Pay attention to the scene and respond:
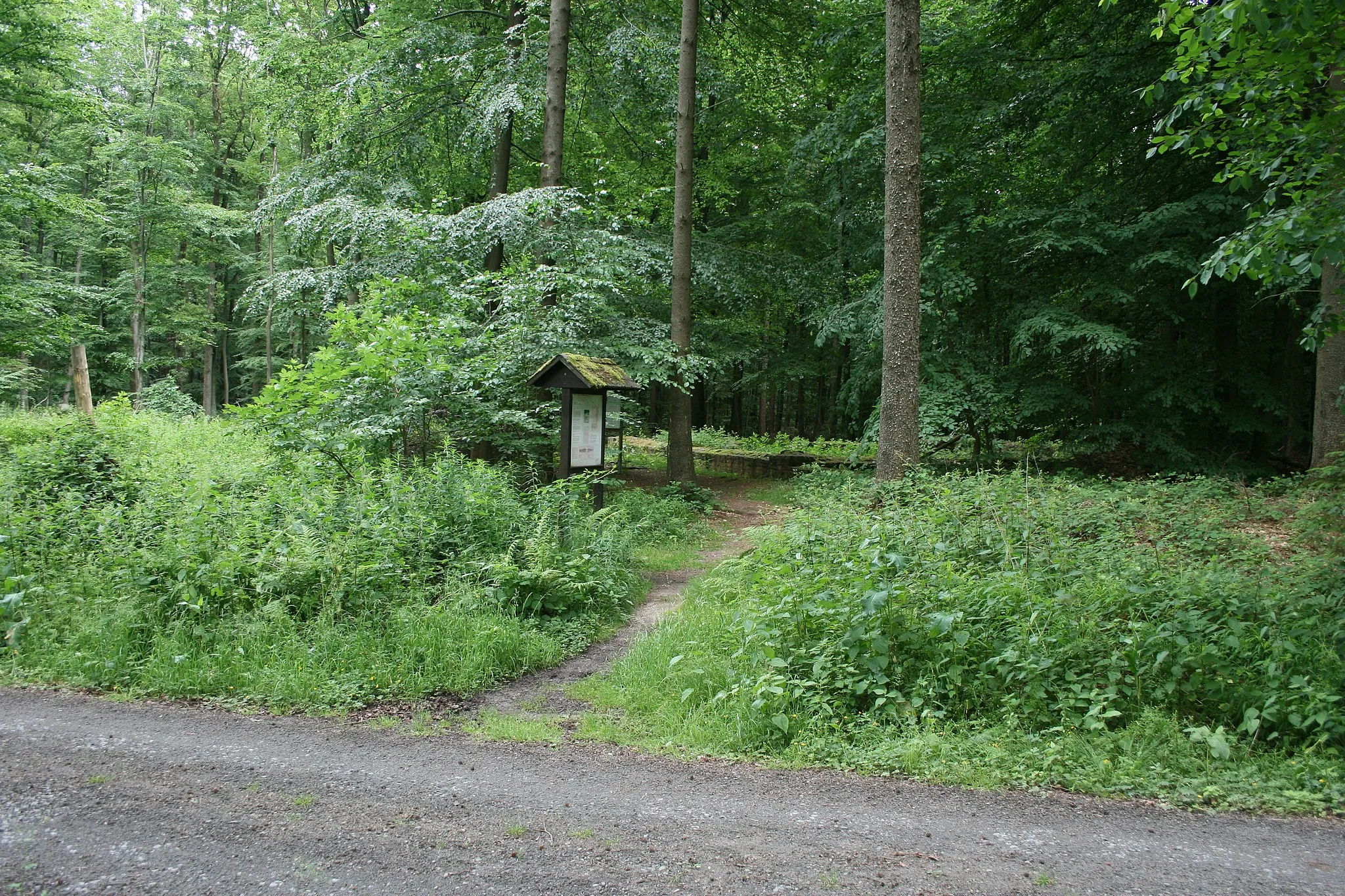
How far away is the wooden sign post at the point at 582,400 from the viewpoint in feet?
30.6

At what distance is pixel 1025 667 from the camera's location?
15.3 feet

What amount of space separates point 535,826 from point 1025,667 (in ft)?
10.2

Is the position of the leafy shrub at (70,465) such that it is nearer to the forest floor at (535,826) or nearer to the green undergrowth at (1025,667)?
the forest floor at (535,826)

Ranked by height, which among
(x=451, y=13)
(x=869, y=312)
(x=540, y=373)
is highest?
(x=451, y=13)

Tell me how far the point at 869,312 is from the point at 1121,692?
10135 millimetres

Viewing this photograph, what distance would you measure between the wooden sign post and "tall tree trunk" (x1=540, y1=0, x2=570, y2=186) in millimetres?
4657

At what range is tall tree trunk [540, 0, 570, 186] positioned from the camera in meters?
12.8

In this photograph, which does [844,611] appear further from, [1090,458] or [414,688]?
[1090,458]

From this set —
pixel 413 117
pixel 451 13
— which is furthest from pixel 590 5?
pixel 413 117

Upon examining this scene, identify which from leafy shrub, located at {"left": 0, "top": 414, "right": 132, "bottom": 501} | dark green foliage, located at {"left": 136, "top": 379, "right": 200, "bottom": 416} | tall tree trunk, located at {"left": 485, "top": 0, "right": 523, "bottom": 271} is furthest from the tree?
dark green foliage, located at {"left": 136, "top": 379, "right": 200, "bottom": 416}

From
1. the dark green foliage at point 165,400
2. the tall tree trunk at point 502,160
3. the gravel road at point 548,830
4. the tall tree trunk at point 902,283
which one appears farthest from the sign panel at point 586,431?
the dark green foliage at point 165,400

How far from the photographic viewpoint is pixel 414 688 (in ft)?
17.7

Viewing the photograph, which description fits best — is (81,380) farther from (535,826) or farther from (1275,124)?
(1275,124)

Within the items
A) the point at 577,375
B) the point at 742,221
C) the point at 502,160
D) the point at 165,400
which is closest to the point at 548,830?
the point at 577,375
